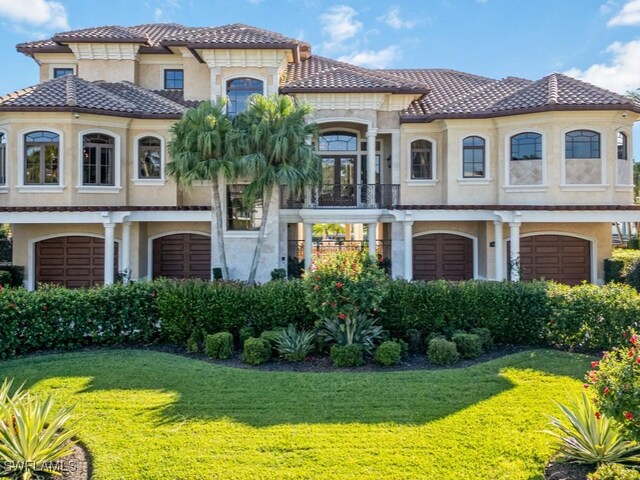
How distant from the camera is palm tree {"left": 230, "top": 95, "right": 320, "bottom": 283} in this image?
1559 centimetres

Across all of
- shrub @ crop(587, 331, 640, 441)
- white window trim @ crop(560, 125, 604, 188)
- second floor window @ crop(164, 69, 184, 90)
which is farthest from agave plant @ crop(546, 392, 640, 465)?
second floor window @ crop(164, 69, 184, 90)

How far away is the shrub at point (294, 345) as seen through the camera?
9.81 meters

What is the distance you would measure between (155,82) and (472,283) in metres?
17.6

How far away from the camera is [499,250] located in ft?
56.9

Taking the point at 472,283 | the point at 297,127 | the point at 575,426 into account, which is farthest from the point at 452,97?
the point at 575,426

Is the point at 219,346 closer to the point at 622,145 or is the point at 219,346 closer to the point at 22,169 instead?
the point at 22,169

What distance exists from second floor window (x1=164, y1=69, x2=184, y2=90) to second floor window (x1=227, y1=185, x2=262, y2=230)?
6.73 m

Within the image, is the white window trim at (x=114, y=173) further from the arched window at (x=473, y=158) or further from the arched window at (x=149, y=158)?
the arched window at (x=473, y=158)

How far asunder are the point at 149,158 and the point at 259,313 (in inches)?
443

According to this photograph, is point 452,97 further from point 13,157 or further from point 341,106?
point 13,157

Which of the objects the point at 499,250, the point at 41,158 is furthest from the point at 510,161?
the point at 41,158

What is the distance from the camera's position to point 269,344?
32.6 feet

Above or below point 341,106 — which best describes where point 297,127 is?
below

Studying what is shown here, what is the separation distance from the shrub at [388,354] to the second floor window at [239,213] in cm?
991
